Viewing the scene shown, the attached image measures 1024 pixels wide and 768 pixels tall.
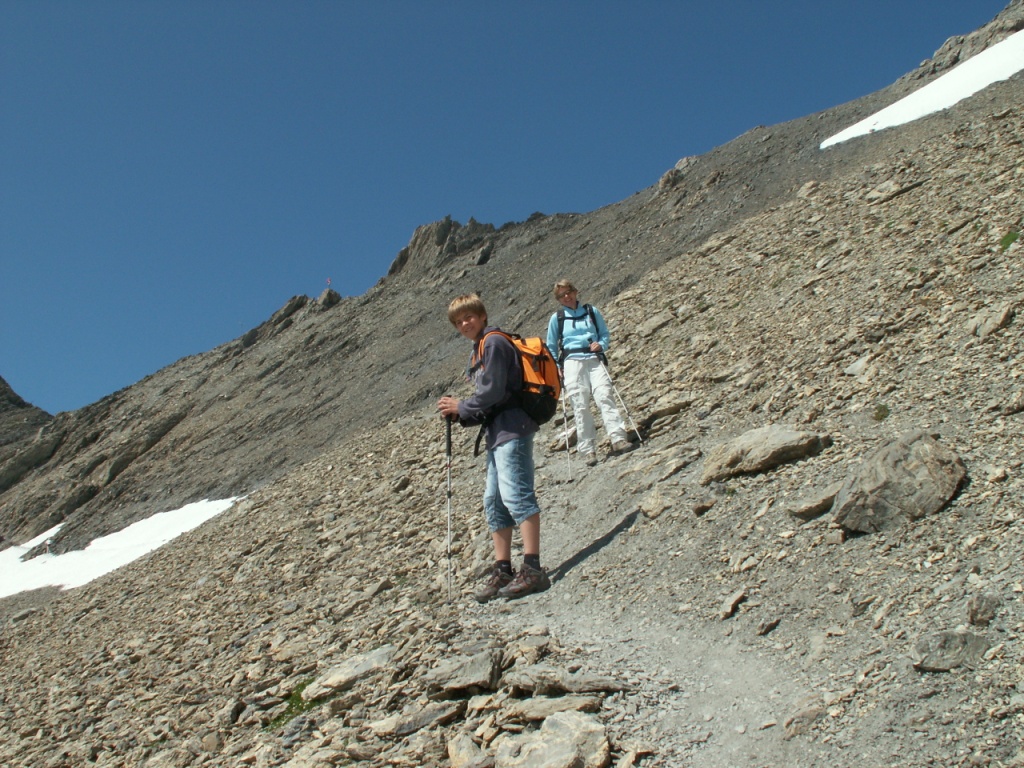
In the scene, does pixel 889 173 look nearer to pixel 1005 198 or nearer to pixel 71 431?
pixel 1005 198

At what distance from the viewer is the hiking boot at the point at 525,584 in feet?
20.8

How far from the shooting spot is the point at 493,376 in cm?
619

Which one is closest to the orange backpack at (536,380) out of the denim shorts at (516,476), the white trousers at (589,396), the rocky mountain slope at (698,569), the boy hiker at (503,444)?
the boy hiker at (503,444)

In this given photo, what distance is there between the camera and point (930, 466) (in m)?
5.16

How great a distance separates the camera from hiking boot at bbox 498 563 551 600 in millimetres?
6352

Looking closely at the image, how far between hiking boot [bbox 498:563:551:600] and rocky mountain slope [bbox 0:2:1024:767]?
0.09 meters

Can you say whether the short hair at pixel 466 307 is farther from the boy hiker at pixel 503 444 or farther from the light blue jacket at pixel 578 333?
the light blue jacket at pixel 578 333

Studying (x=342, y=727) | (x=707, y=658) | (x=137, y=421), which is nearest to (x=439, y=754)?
(x=342, y=727)

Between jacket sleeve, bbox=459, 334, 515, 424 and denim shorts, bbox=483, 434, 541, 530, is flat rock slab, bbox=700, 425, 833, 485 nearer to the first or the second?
denim shorts, bbox=483, 434, 541, 530

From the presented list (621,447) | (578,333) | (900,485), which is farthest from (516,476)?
(578,333)

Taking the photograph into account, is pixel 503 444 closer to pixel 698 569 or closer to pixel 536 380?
pixel 536 380

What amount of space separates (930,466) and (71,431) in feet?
129

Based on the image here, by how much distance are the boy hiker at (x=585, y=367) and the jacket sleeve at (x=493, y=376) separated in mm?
3184

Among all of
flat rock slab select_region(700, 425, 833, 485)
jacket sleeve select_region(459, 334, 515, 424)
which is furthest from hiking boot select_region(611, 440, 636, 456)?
jacket sleeve select_region(459, 334, 515, 424)
